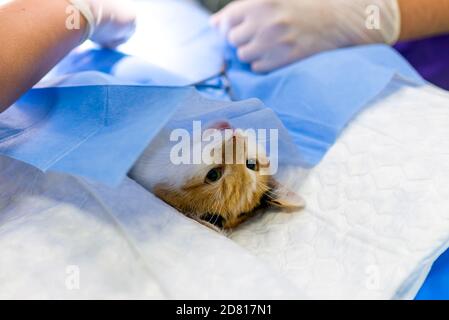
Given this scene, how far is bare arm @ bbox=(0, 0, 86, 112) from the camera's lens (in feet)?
2.61

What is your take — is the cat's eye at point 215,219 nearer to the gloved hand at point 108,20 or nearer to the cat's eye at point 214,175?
the cat's eye at point 214,175

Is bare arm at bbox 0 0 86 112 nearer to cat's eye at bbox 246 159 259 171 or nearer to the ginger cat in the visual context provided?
the ginger cat

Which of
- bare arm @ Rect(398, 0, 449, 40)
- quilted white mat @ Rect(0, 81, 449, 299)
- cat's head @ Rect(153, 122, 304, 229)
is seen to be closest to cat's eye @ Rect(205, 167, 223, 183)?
cat's head @ Rect(153, 122, 304, 229)

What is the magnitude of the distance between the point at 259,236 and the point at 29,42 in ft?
1.65

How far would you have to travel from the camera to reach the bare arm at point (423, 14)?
1211mm

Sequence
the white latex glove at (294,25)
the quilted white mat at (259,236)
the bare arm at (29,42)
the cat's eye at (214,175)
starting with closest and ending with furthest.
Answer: the quilted white mat at (259,236), the bare arm at (29,42), the cat's eye at (214,175), the white latex glove at (294,25)

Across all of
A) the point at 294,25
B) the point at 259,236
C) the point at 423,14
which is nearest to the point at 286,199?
the point at 259,236

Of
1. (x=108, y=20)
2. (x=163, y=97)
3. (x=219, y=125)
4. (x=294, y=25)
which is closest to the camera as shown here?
(x=163, y=97)

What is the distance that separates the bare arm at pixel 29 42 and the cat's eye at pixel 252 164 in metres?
0.39

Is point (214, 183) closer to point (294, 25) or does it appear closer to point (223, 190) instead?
point (223, 190)

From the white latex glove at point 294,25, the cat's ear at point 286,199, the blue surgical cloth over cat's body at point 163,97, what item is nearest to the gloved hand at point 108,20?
the blue surgical cloth over cat's body at point 163,97

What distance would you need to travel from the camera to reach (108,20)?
1027 millimetres

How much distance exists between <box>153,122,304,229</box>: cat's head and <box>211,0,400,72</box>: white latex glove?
1.18 ft
